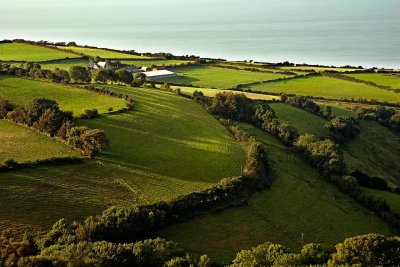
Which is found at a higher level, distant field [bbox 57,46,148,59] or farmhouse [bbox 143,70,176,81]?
distant field [bbox 57,46,148,59]

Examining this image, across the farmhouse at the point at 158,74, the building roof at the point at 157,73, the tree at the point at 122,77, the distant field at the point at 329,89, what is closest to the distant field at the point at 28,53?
the building roof at the point at 157,73

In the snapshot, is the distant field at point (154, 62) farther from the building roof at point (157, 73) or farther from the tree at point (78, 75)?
the tree at point (78, 75)

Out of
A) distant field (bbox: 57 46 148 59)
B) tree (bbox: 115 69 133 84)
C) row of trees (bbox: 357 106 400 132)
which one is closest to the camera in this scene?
row of trees (bbox: 357 106 400 132)

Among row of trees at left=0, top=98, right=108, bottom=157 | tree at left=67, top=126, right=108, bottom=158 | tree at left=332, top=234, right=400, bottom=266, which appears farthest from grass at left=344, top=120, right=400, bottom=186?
row of trees at left=0, top=98, right=108, bottom=157

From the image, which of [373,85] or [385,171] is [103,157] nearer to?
[385,171]

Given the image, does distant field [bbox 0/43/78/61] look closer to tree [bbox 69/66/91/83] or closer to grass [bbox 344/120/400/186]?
tree [bbox 69/66/91/83]

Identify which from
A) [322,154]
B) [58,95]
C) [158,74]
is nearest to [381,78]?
[158,74]

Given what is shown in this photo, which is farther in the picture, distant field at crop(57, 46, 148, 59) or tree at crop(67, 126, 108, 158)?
distant field at crop(57, 46, 148, 59)

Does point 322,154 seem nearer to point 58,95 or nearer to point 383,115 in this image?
point 383,115
